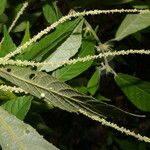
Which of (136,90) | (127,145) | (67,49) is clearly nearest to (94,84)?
(136,90)

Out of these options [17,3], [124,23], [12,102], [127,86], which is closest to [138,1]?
[124,23]

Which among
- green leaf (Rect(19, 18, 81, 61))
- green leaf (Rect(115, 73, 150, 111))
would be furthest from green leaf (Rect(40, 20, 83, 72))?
green leaf (Rect(115, 73, 150, 111))

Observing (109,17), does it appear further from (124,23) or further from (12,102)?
(12,102)

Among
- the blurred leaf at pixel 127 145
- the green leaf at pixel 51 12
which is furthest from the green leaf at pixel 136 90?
the blurred leaf at pixel 127 145

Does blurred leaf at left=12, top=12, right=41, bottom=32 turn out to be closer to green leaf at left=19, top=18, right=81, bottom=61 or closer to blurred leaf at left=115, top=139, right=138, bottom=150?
green leaf at left=19, top=18, right=81, bottom=61

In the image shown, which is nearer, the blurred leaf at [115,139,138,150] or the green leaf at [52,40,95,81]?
the green leaf at [52,40,95,81]

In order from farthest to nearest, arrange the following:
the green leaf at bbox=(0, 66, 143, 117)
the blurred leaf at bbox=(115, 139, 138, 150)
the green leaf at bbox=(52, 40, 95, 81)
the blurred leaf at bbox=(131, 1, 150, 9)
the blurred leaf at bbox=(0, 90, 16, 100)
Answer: the blurred leaf at bbox=(115, 139, 138, 150) < the blurred leaf at bbox=(131, 1, 150, 9) < the green leaf at bbox=(52, 40, 95, 81) < the blurred leaf at bbox=(0, 90, 16, 100) < the green leaf at bbox=(0, 66, 143, 117)
